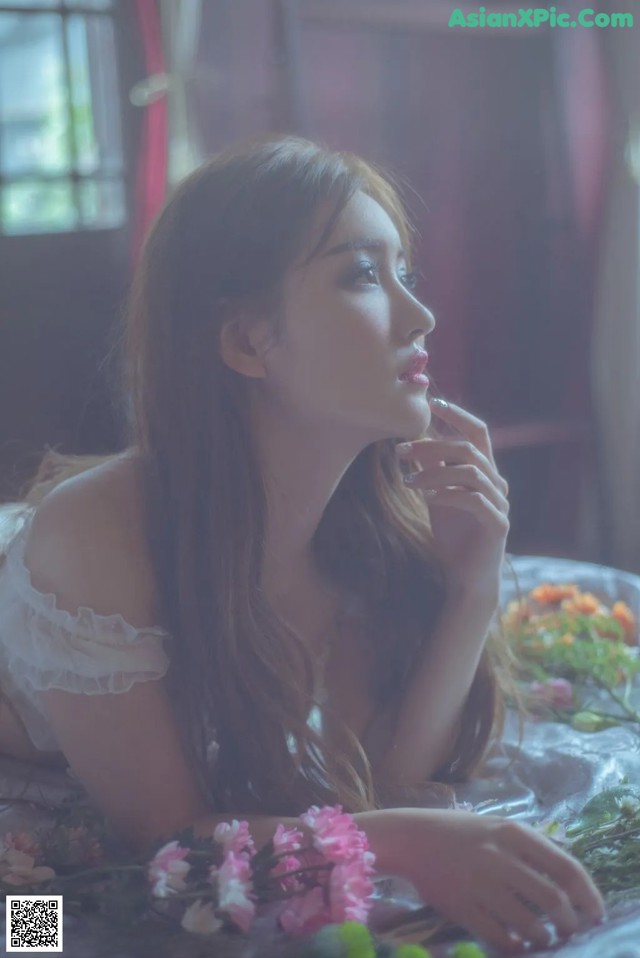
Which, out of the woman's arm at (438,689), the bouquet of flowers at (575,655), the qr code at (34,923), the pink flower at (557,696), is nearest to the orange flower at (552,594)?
the bouquet of flowers at (575,655)

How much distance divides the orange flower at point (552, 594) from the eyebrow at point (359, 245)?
20.8 inches

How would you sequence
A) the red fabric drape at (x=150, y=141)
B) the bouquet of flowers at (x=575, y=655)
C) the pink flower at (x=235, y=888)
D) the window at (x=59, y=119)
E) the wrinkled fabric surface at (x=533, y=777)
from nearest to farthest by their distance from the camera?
the pink flower at (x=235, y=888)
the wrinkled fabric surface at (x=533, y=777)
the bouquet of flowers at (x=575, y=655)
the window at (x=59, y=119)
the red fabric drape at (x=150, y=141)

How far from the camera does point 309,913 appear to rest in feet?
2.03

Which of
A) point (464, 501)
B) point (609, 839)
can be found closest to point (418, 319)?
point (464, 501)

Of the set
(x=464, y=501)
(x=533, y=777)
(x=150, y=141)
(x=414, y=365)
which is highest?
(x=150, y=141)

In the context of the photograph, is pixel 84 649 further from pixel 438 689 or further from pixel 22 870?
pixel 438 689

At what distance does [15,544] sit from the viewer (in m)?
0.81

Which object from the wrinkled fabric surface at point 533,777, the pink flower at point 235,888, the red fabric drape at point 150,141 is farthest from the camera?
the red fabric drape at point 150,141

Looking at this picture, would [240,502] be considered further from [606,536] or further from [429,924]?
[606,536]

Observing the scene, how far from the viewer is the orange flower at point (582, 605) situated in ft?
3.79

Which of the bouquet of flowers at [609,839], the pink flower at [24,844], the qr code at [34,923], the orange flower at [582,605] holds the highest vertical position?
the qr code at [34,923]

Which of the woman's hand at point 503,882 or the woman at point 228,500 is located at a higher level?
the woman at point 228,500

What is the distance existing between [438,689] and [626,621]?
0.34 meters

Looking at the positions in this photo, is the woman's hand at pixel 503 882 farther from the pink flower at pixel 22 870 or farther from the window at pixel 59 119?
the window at pixel 59 119
